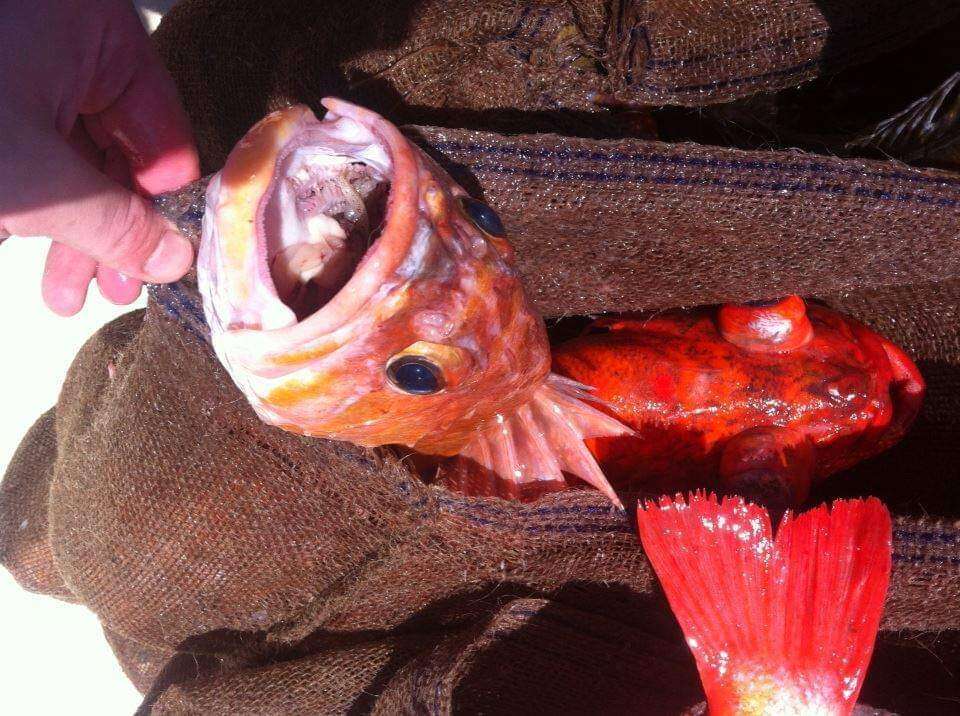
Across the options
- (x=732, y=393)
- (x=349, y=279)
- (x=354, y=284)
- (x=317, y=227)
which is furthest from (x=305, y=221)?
(x=732, y=393)

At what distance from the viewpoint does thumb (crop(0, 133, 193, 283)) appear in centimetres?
122

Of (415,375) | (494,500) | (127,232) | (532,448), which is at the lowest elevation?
(532,448)

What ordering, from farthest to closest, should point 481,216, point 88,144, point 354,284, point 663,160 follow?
point 88,144 < point 663,160 < point 481,216 < point 354,284

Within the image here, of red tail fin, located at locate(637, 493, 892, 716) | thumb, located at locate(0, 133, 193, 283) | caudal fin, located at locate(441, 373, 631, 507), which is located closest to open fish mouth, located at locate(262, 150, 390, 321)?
thumb, located at locate(0, 133, 193, 283)

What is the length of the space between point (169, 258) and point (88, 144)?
61cm

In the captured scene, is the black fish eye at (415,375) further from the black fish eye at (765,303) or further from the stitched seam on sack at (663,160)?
the black fish eye at (765,303)

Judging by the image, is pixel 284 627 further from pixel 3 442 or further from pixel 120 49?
pixel 3 442

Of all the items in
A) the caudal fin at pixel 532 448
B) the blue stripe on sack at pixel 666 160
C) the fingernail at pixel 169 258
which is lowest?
the caudal fin at pixel 532 448

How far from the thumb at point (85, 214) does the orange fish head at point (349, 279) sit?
0.27 metres

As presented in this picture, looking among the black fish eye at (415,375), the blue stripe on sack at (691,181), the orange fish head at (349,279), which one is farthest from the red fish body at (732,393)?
the black fish eye at (415,375)

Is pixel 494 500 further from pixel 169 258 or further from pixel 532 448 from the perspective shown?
pixel 169 258

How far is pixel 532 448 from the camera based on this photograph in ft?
6.42

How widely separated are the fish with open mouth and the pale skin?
298 millimetres

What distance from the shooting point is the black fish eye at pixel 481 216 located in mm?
1413
